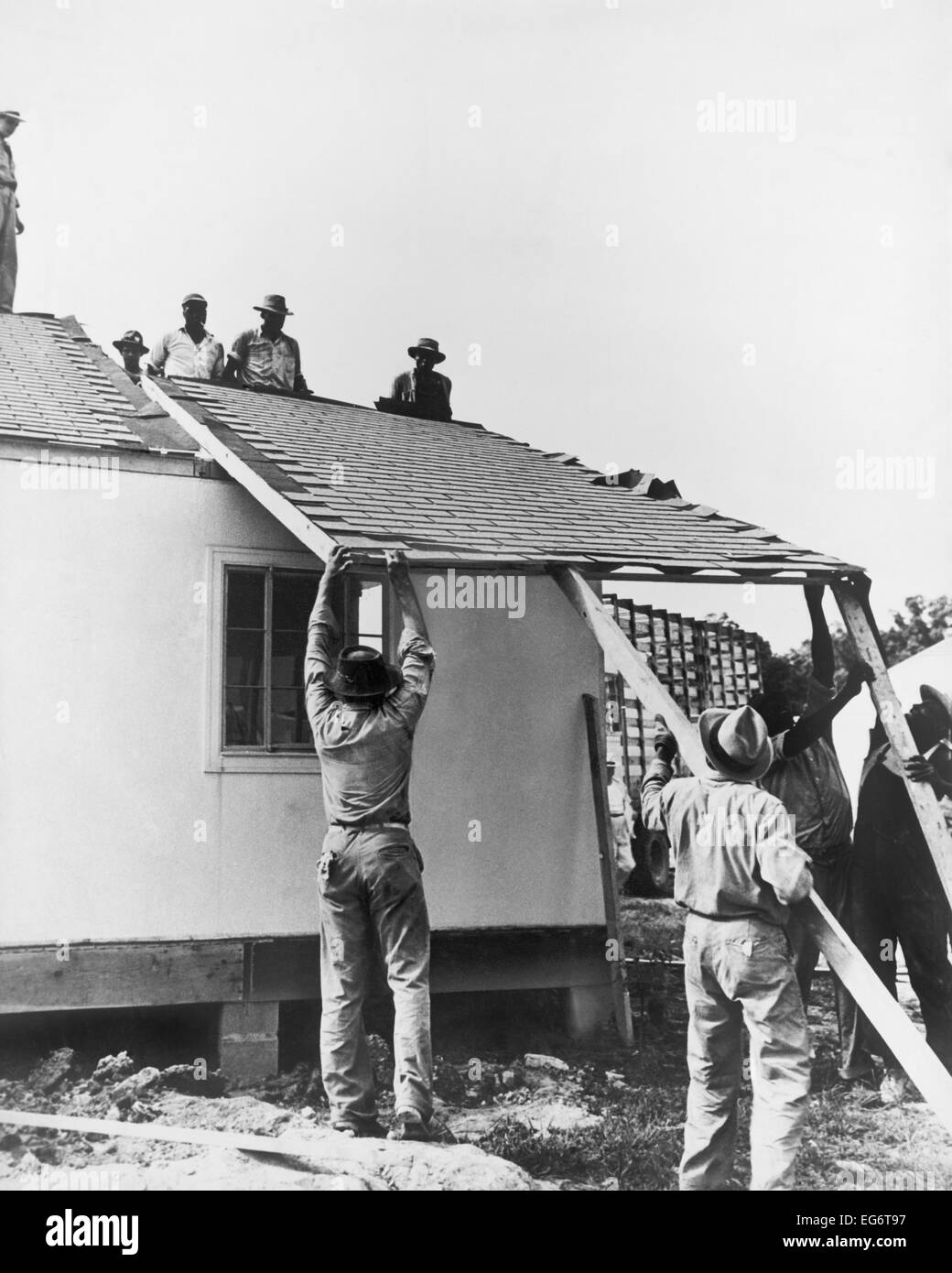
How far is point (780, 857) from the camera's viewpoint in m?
5.07

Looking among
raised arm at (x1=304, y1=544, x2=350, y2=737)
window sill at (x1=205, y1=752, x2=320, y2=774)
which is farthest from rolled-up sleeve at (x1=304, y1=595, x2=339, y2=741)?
window sill at (x1=205, y1=752, x2=320, y2=774)

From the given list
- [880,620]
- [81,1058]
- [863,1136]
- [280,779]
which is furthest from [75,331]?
[863,1136]

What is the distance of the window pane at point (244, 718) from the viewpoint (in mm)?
6566

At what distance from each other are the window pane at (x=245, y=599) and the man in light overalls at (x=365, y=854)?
0.93m

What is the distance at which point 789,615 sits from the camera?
7105 millimetres

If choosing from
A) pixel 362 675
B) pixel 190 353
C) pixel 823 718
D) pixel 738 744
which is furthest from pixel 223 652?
pixel 823 718

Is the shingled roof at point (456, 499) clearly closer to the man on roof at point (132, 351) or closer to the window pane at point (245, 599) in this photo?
the man on roof at point (132, 351)

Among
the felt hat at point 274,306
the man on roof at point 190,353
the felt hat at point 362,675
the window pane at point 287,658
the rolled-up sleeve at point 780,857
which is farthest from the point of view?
the man on roof at point 190,353

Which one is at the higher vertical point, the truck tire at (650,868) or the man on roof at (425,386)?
the man on roof at (425,386)

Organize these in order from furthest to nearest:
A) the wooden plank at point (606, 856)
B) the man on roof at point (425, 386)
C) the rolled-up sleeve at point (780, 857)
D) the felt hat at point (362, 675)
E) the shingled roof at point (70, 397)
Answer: the man on roof at point (425, 386) → the wooden plank at point (606, 856) → the shingled roof at point (70, 397) → the felt hat at point (362, 675) → the rolled-up sleeve at point (780, 857)

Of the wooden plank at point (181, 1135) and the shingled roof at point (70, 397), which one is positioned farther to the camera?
the shingled roof at point (70, 397)

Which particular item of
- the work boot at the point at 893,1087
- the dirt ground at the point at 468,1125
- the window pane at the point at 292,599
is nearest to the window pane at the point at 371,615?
the window pane at the point at 292,599

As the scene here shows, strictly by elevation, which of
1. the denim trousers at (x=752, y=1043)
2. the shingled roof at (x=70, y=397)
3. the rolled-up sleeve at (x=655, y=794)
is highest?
the shingled roof at (x=70, y=397)

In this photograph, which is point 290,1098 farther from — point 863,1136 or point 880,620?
point 880,620
